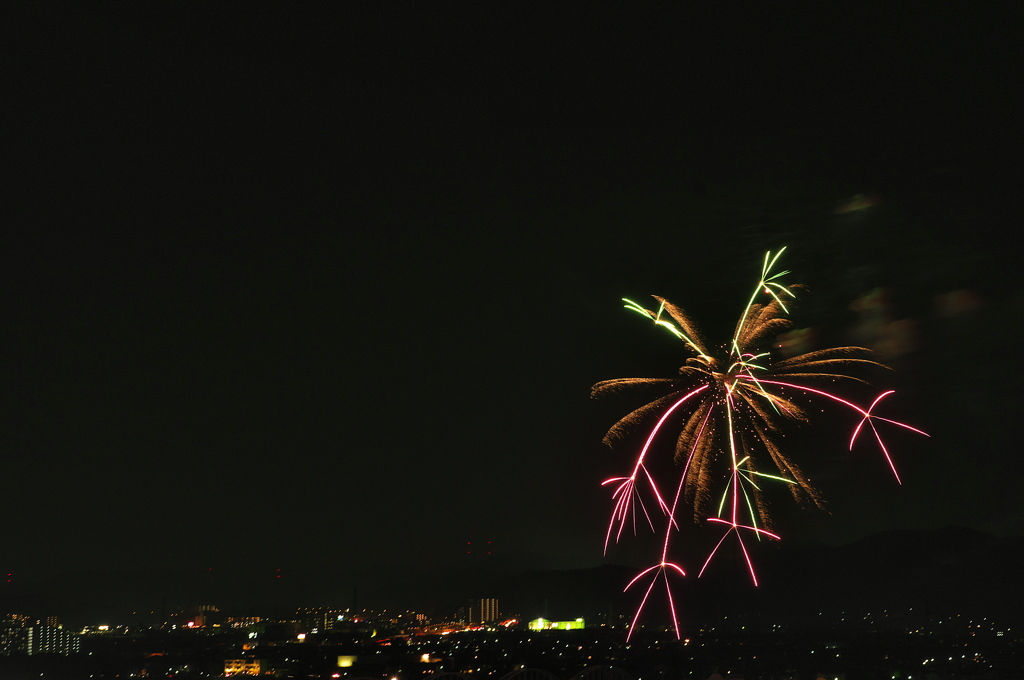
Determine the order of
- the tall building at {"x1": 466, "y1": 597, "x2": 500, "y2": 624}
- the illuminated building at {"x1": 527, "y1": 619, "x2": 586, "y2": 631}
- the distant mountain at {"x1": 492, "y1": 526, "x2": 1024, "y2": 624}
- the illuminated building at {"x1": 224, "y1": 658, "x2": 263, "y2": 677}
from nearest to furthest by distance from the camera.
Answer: the illuminated building at {"x1": 224, "y1": 658, "x2": 263, "y2": 677} → the distant mountain at {"x1": 492, "y1": 526, "x2": 1024, "y2": 624} → the illuminated building at {"x1": 527, "y1": 619, "x2": 586, "y2": 631} → the tall building at {"x1": 466, "y1": 597, "x2": 500, "y2": 624}

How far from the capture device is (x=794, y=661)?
30.9 meters

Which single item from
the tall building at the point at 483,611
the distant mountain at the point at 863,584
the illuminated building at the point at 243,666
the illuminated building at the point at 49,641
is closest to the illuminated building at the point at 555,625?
the distant mountain at the point at 863,584

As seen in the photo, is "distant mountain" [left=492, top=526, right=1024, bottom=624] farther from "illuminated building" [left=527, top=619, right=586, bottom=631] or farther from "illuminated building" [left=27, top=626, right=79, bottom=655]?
"illuminated building" [left=27, top=626, right=79, bottom=655]

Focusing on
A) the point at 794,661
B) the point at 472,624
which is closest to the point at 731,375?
the point at 794,661

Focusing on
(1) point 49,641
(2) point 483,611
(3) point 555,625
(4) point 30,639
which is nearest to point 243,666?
(4) point 30,639

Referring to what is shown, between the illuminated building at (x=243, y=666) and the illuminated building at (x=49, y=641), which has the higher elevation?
the illuminated building at (x=243, y=666)

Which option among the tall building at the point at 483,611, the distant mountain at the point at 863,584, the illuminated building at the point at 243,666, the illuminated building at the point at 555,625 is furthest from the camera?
the tall building at the point at 483,611

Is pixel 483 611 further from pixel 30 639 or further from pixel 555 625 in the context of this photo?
pixel 30 639

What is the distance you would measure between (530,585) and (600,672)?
7745cm

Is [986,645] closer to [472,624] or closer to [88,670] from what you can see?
[88,670]

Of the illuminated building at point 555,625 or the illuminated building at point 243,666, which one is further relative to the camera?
the illuminated building at point 555,625

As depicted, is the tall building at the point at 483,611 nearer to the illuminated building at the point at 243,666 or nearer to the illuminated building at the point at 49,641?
the illuminated building at the point at 49,641

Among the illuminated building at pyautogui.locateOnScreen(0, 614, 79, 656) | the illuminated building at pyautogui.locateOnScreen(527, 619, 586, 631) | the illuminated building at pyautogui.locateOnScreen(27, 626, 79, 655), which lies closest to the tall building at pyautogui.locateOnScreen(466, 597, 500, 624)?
the illuminated building at pyautogui.locateOnScreen(527, 619, 586, 631)

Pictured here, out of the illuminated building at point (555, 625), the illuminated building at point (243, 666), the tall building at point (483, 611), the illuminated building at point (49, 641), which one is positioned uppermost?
the illuminated building at point (243, 666)
